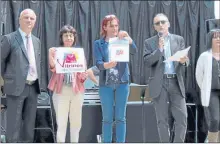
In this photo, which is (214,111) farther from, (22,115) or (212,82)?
(22,115)

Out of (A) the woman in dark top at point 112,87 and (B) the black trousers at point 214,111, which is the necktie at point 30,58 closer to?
(A) the woman in dark top at point 112,87

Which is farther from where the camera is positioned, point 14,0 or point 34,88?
point 14,0

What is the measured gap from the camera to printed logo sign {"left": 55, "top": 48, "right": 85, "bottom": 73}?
15.8ft

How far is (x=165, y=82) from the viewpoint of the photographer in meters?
4.79

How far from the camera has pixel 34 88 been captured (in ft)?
15.6

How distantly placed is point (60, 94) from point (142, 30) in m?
3.32

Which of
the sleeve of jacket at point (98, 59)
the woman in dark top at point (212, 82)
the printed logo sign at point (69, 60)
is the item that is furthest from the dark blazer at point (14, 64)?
the woman in dark top at point (212, 82)

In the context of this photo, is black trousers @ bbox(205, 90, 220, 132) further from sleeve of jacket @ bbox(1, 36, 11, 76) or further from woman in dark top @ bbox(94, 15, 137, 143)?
sleeve of jacket @ bbox(1, 36, 11, 76)

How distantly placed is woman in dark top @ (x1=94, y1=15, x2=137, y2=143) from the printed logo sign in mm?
182

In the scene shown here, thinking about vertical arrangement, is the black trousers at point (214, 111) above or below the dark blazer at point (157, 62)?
below

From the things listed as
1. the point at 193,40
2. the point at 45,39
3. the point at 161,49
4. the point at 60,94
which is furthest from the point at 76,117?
the point at 193,40

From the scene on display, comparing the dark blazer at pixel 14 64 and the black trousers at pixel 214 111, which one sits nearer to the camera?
the dark blazer at pixel 14 64

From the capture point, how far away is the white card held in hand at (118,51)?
4.75m

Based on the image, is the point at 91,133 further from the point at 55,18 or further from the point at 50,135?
the point at 55,18
